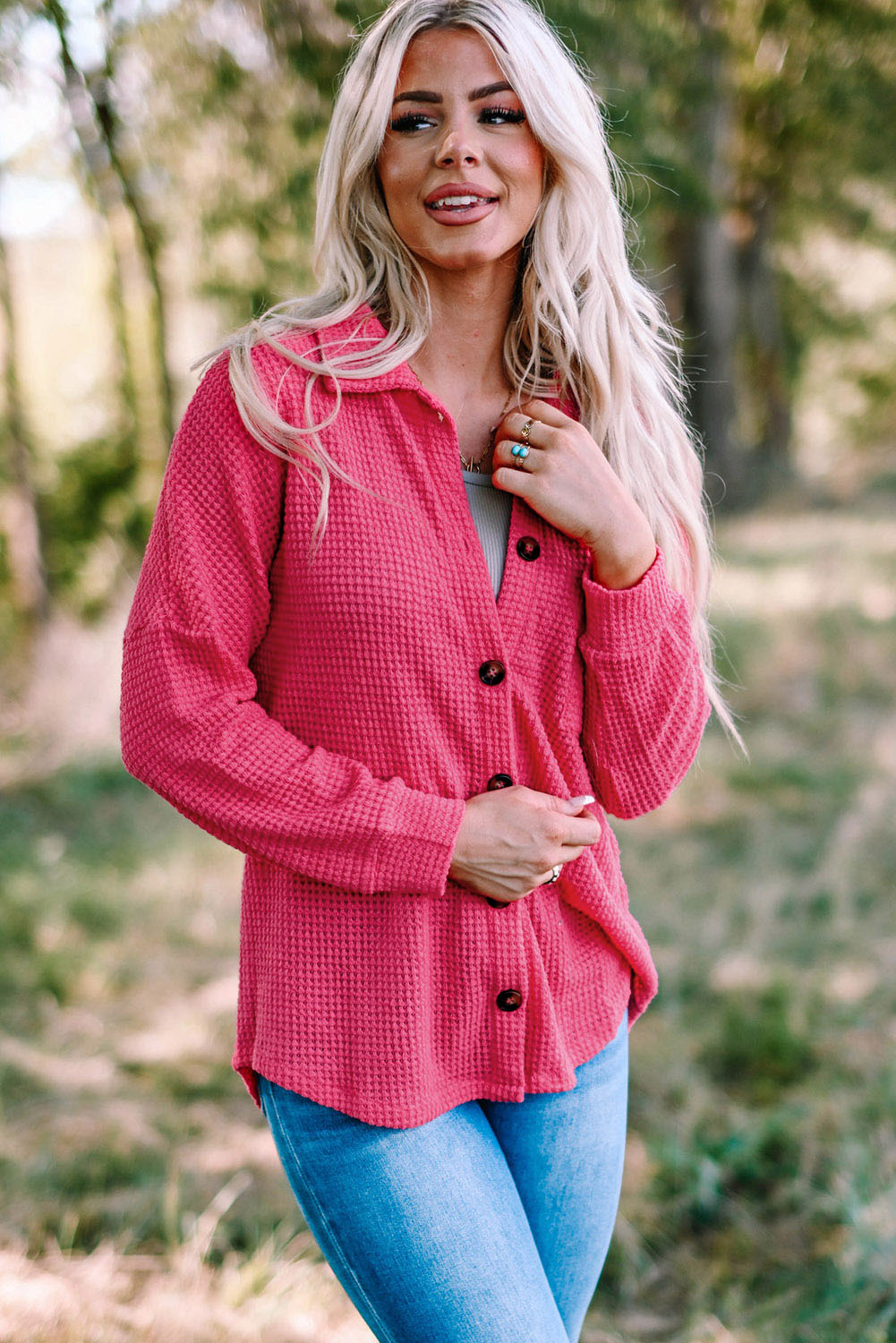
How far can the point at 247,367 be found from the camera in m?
1.53

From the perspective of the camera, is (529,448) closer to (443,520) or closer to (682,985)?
(443,520)

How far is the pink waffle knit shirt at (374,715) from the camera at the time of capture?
4.84ft

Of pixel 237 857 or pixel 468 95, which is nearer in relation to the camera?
pixel 468 95

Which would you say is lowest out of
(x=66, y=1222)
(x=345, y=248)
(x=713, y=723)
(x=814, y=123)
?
(x=66, y=1222)

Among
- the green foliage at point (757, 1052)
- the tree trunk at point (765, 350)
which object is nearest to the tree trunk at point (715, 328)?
the tree trunk at point (765, 350)

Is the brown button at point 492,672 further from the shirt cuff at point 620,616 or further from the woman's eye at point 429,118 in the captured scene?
the woman's eye at point 429,118

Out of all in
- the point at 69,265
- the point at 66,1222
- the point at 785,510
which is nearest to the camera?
the point at 66,1222

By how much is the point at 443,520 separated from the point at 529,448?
0.19m

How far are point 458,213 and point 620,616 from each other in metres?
0.61

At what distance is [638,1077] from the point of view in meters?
3.78

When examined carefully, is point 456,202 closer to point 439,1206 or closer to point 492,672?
point 492,672

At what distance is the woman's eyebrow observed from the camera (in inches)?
66.1

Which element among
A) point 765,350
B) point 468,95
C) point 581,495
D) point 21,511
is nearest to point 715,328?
point 765,350

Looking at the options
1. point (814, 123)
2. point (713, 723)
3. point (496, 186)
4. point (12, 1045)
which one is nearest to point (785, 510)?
point (814, 123)
